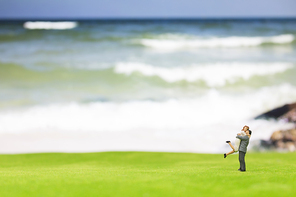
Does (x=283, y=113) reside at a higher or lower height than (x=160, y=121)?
higher

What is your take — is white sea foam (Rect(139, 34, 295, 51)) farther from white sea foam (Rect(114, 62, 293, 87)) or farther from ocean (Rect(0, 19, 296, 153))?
white sea foam (Rect(114, 62, 293, 87))

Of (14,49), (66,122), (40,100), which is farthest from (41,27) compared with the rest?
(66,122)

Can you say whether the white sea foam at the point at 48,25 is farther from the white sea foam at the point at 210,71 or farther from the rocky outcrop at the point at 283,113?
the rocky outcrop at the point at 283,113

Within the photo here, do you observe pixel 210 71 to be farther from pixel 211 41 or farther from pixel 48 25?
pixel 48 25

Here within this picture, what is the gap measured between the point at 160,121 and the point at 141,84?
3.24m

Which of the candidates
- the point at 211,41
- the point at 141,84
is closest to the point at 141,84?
the point at 141,84

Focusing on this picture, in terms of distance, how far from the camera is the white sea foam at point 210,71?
19.3 m

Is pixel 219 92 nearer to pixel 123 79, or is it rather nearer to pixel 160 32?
pixel 123 79

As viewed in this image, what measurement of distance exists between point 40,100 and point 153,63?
317 inches

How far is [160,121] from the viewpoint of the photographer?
56.2 feet

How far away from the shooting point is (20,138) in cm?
1567

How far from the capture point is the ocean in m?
16.1

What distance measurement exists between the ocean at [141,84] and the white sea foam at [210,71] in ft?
0.23

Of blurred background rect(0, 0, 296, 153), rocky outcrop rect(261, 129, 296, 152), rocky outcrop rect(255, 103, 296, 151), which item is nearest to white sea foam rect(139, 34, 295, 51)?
blurred background rect(0, 0, 296, 153)
